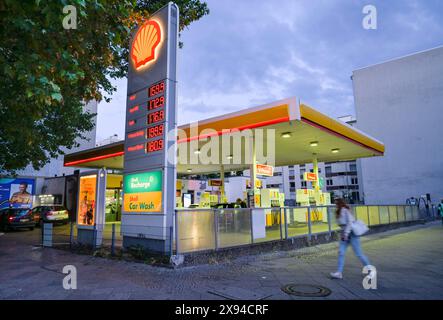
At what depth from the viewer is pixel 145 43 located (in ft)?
33.0

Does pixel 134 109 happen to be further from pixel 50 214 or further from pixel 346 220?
pixel 50 214

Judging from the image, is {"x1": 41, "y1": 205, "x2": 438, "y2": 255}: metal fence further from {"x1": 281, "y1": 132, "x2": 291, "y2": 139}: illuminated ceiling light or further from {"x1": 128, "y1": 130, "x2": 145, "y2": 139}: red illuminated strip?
{"x1": 281, "y1": 132, "x2": 291, "y2": 139}: illuminated ceiling light

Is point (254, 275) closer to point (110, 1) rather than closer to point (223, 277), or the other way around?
point (223, 277)

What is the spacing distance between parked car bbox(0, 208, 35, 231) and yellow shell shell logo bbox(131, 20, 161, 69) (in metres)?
14.7

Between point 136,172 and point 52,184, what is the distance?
24045mm

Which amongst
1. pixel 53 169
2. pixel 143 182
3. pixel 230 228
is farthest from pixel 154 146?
pixel 53 169

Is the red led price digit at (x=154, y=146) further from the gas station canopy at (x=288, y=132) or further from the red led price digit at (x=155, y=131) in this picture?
the gas station canopy at (x=288, y=132)

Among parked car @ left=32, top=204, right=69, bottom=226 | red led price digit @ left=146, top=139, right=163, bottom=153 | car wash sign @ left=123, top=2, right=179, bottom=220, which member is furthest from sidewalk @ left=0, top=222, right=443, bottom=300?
parked car @ left=32, top=204, right=69, bottom=226

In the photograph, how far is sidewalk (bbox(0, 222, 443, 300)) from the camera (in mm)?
5402

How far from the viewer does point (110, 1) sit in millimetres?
7098

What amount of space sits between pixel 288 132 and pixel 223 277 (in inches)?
330

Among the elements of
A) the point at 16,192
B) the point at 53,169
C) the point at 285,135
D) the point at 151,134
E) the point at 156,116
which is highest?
the point at 53,169

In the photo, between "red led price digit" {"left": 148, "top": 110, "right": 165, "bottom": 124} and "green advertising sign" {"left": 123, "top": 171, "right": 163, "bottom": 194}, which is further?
"red led price digit" {"left": 148, "top": 110, "right": 165, "bottom": 124}
